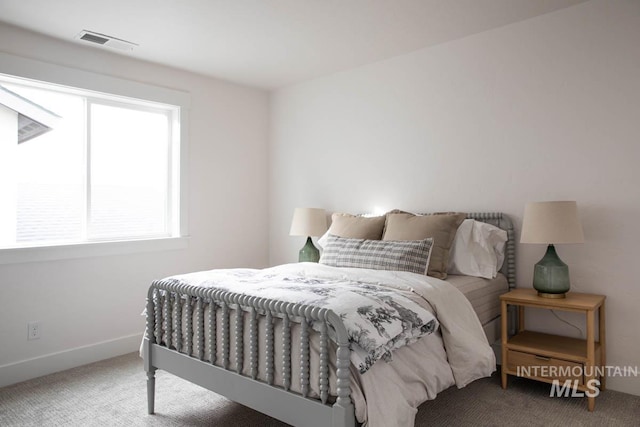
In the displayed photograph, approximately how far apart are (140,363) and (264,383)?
1.84 m

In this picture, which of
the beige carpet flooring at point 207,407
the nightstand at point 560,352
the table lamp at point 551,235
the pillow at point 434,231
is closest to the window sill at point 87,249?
the beige carpet flooring at point 207,407

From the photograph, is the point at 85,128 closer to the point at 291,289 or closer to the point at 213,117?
the point at 213,117

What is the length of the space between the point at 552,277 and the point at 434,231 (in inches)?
29.6

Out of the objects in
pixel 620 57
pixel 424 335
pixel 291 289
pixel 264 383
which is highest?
pixel 620 57

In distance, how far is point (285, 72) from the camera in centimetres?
414

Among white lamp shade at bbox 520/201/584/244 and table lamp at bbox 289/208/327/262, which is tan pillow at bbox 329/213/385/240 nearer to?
table lamp at bbox 289/208/327/262

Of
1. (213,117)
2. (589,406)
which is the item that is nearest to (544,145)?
(589,406)

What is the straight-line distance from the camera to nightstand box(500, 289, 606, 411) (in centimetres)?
249

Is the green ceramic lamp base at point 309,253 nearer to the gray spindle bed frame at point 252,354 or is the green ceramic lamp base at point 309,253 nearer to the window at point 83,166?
the window at point 83,166

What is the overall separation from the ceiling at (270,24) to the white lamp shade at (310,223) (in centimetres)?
131

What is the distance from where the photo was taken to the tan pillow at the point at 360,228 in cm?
335

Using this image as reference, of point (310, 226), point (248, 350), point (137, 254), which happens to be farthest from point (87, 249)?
point (248, 350)

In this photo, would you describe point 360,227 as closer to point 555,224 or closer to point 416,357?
point 555,224

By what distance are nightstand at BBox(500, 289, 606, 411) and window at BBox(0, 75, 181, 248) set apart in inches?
112
